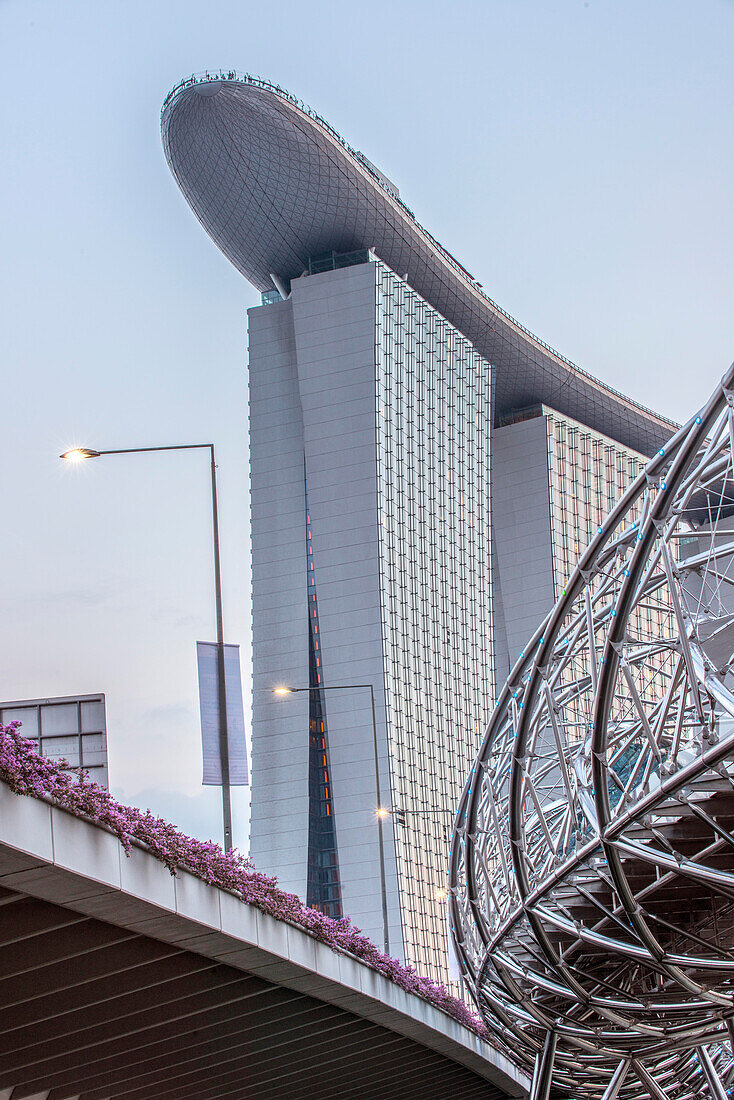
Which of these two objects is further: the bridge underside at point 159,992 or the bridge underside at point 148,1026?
the bridge underside at point 148,1026

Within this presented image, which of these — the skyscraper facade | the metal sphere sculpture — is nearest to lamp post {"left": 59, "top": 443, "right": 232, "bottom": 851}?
the metal sphere sculpture

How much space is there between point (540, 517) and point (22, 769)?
4605 inches

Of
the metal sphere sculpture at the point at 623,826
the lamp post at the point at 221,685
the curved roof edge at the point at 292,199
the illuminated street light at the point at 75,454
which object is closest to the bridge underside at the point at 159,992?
the lamp post at the point at 221,685

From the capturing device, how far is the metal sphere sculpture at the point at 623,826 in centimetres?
2067

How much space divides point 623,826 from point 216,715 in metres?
7.55

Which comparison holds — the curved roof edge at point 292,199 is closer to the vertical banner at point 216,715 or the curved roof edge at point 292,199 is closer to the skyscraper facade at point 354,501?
the skyscraper facade at point 354,501

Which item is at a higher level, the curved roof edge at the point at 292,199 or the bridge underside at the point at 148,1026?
the curved roof edge at the point at 292,199

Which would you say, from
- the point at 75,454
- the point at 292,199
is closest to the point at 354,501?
the point at 292,199

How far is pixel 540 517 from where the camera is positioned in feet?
425

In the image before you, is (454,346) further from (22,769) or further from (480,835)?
(22,769)

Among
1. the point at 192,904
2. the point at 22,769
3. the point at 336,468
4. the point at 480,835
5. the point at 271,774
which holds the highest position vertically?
the point at 336,468

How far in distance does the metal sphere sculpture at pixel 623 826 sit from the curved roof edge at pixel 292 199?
71428 millimetres

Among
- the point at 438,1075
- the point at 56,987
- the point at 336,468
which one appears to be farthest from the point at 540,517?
the point at 56,987

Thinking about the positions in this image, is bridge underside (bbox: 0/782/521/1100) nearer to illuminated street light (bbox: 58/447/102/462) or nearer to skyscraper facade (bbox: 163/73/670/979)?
illuminated street light (bbox: 58/447/102/462)
